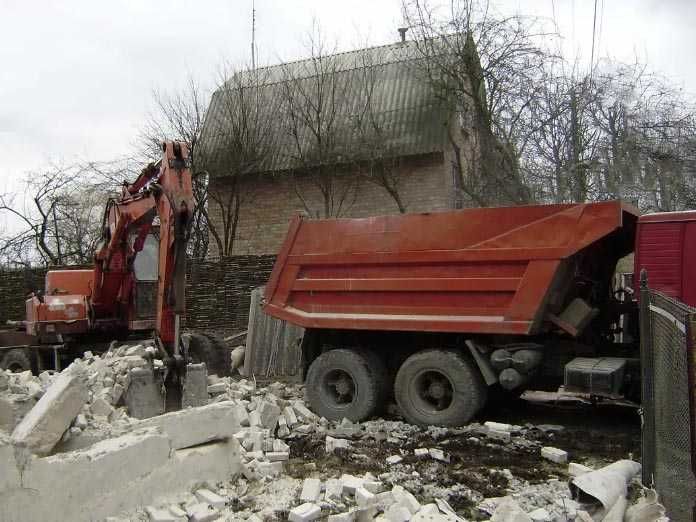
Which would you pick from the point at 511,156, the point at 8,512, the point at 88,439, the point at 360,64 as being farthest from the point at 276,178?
the point at 8,512

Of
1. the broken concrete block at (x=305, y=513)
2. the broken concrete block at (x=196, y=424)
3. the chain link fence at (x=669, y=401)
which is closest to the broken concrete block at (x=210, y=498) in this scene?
the broken concrete block at (x=196, y=424)

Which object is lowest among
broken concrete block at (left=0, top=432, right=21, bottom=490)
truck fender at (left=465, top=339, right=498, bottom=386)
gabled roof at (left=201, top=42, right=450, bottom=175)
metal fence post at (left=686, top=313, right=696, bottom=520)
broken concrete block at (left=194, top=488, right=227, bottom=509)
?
broken concrete block at (left=194, top=488, right=227, bottom=509)

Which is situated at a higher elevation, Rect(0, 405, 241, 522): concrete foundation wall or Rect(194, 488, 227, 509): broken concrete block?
Rect(0, 405, 241, 522): concrete foundation wall

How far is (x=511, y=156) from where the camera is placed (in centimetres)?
1499

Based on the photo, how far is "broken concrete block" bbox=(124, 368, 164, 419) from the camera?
23.4ft

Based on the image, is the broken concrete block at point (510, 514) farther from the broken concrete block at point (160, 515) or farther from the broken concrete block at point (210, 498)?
the broken concrete block at point (160, 515)

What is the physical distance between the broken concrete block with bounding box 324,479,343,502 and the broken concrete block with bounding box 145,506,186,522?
1055 millimetres

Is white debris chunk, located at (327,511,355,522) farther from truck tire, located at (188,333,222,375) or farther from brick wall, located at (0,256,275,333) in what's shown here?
brick wall, located at (0,256,275,333)

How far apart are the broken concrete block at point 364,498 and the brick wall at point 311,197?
12950 mm

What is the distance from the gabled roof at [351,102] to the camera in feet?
55.0

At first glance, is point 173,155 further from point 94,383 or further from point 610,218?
point 610,218

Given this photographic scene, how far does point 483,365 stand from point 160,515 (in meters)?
3.87

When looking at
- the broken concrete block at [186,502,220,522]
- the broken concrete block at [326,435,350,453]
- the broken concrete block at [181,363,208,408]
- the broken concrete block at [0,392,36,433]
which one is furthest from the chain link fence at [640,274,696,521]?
the broken concrete block at [181,363,208,408]

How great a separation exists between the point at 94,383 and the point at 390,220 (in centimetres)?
392
